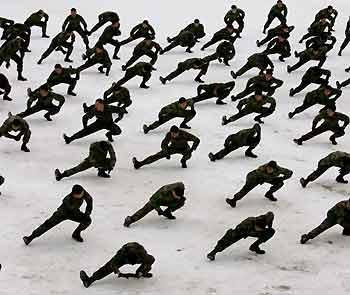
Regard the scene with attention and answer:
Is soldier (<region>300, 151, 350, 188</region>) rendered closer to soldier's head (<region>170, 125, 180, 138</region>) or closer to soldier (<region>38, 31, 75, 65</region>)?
soldier's head (<region>170, 125, 180, 138</region>)

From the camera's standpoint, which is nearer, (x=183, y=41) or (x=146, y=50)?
(x=146, y=50)

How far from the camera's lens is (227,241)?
1188 centimetres

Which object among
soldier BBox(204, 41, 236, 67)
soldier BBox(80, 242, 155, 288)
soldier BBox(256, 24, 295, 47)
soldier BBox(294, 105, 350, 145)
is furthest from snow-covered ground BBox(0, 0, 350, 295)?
soldier BBox(256, 24, 295, 47)

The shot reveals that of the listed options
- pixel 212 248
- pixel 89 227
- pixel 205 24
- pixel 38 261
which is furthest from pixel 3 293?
pixel 205 24

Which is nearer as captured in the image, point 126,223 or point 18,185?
point 126,223

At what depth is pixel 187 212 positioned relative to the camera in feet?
44.9

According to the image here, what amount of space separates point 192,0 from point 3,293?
22.2 metres

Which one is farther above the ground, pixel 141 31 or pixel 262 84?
pixel 141 31

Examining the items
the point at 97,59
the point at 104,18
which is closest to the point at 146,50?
the point at 97,59

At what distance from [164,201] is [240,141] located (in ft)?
11.1

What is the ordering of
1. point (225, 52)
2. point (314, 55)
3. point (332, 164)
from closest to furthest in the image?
1. point (332, 164)
2. point (314, 55)
3. point (225, 52)

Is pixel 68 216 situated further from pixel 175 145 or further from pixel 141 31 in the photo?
pixel 141 31

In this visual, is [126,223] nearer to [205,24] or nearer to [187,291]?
[187,291]

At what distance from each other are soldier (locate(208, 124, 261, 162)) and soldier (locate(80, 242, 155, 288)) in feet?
17.0
